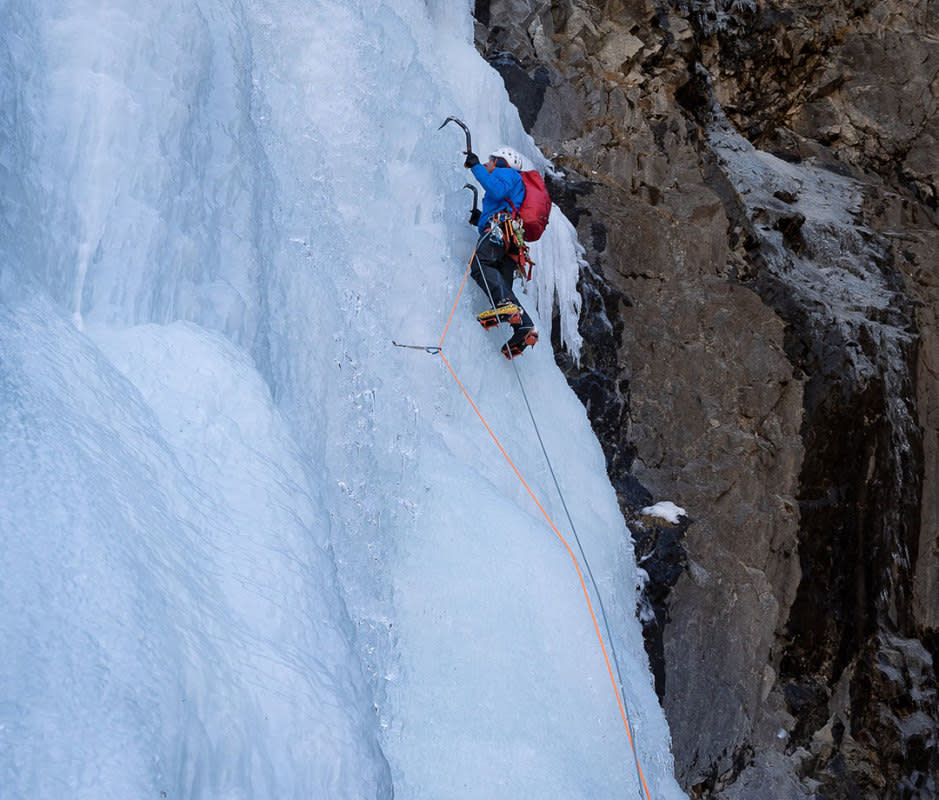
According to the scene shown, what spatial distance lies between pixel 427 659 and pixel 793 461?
4.27 metres

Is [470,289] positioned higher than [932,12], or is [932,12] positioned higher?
[932,12]

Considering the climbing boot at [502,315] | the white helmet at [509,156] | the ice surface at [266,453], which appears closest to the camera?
the ice surface at [266,453]

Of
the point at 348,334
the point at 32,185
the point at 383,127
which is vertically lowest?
the point at 348,334

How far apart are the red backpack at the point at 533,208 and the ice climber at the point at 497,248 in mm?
53

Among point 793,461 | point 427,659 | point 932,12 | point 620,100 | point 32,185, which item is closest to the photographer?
point 32,185

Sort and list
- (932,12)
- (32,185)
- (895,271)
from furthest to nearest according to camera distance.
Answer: (932,12), (895,271), (32,185)

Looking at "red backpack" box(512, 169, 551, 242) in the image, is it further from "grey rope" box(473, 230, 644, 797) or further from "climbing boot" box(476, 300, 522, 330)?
"climbing boot" box(476, 300, 522, 330)

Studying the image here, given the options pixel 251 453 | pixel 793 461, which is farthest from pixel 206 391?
pixel 793 461

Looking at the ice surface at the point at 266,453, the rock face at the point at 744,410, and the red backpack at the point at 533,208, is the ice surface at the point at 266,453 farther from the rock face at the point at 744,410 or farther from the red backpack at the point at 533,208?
the rock face at the point at 744,410

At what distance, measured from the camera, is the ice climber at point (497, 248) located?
4656mm

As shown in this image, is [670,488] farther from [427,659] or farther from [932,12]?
[932,12]

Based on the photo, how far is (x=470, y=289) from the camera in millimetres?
4762

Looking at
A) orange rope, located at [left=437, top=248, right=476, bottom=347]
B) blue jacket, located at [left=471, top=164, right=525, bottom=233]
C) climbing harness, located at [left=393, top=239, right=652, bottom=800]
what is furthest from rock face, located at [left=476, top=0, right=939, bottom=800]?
blue jacket, located at [left=471, top=164, right=525, bottom=233]

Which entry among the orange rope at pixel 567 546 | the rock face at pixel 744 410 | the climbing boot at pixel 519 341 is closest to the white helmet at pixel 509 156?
the climbing boot at pixel 519 341
